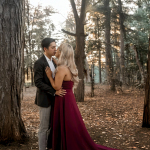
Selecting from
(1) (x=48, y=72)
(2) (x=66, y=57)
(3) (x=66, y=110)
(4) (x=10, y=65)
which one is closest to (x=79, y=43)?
(4) (x=10, y=65)

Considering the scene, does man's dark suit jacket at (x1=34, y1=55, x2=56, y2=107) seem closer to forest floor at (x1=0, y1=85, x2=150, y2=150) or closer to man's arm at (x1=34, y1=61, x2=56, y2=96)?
man's arm at (x1=34, y1=61, x2=56, y2=96)

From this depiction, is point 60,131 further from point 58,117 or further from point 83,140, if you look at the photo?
point 83,140

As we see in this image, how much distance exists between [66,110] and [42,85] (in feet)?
2.16

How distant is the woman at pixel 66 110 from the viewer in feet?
11.0

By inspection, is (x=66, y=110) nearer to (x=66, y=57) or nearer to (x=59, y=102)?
(x=59, y=102)

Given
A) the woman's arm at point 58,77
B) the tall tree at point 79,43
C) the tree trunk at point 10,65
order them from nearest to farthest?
the woman's arm at point 58,77
the tree trunk at point 10,65
the tall tree at point 79,43

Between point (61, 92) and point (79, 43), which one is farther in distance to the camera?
point (79, 43)

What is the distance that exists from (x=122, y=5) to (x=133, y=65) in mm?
6437

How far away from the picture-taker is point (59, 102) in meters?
3.44

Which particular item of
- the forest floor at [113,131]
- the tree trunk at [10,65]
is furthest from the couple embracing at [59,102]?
the forest floor at [113,131]

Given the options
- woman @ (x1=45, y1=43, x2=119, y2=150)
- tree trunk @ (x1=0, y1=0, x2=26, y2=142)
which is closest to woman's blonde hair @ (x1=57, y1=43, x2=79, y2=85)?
woman @ (x1=45, y1=43, x2=119, y2=150)

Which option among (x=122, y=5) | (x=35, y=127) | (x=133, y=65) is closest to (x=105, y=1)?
(x=122, y=5)

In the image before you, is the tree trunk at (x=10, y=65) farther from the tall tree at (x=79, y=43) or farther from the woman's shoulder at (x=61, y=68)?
the tall tree at (x=79, y=43)

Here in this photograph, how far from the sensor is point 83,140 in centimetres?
355
